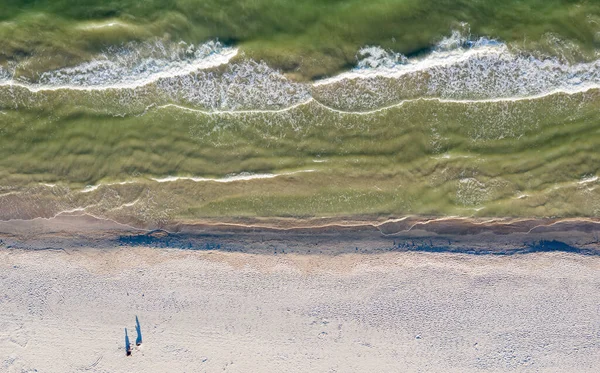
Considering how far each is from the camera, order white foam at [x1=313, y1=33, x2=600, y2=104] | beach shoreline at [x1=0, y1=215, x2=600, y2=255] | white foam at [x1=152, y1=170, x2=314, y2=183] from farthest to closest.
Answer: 1. white foam at [x1=152, y1=170, x2=314, y2=183]
2. beach shoreline at [x1=0, y1=215, x2=600, y2=255]
3. white foam at [x1=313, y1=33, x2=600, y2=104]

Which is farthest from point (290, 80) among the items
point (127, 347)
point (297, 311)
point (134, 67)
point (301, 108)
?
point (127, 347)

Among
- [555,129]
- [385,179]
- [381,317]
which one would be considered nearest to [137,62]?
[385,179]

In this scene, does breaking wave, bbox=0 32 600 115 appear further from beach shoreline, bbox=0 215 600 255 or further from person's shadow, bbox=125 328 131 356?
person's shadow, bbox=125 328 131 356

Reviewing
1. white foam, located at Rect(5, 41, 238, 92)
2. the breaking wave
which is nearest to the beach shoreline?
the breaking wave

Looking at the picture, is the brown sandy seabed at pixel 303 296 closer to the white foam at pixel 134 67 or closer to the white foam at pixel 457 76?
the white foam at pixel 457 76

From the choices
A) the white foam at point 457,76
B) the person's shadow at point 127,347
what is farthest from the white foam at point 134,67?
the person's shadow at point 127,347

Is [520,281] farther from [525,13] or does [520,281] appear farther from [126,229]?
[126,229]

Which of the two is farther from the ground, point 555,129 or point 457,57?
point 457,57
